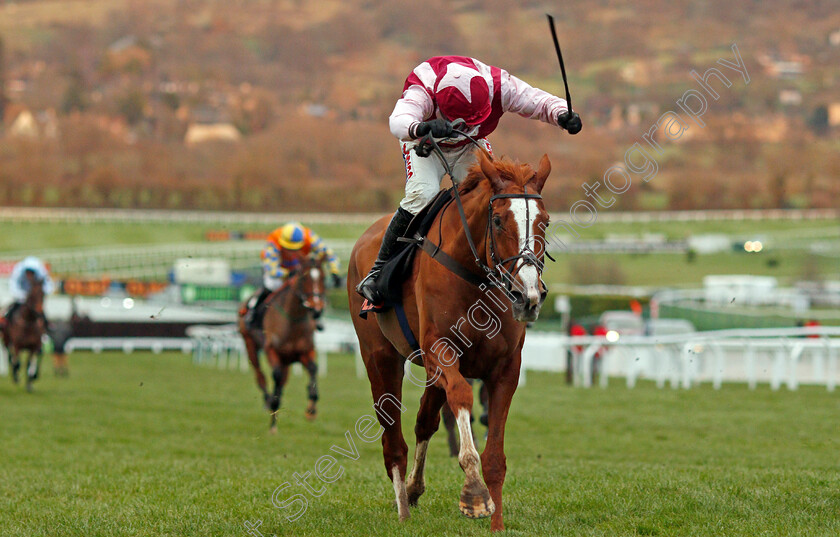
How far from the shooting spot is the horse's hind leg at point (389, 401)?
555 cm

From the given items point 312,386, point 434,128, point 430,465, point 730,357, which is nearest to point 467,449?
point 434,128

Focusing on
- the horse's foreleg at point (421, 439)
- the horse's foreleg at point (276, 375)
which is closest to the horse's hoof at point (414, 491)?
the horse's foreleg at point (421, 439)

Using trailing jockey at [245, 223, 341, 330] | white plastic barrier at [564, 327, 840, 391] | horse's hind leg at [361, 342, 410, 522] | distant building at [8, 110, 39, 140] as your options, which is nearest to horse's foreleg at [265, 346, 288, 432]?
trailing jockey at [245, 223, 341, 330]

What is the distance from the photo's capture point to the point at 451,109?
5.36 m

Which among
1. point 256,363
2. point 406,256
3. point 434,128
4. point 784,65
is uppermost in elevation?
point 784,65

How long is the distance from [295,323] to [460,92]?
6.84m

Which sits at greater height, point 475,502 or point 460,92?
point 460,92

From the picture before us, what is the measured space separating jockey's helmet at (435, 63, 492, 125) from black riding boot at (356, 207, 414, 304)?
0.57 m

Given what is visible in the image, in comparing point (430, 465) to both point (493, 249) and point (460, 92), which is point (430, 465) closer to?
point (460, 92)

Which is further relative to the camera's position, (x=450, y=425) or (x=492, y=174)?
(x=450, y=425)

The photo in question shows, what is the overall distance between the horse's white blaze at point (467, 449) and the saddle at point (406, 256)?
99 centimetres

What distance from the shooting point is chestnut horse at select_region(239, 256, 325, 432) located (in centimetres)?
1155

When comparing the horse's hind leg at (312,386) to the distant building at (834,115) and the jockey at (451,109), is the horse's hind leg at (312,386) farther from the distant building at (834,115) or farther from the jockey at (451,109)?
the distant building at (834,115)

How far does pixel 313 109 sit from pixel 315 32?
167 feet
